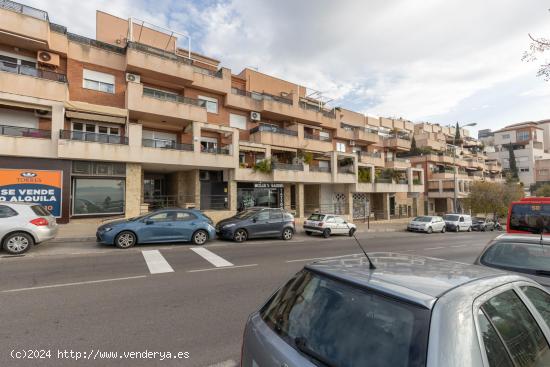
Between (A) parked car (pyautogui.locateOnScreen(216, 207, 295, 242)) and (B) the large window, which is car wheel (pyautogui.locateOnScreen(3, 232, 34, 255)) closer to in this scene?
(A) parked car (pyautogui.locateOnScreen(216, 207, 295, 242))

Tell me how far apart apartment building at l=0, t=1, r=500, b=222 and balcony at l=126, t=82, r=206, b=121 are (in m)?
0.07

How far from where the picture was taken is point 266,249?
1148 centimetres

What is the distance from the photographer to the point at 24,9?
49.8 ft

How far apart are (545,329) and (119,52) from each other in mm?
22721

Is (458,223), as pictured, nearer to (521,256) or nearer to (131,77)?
(521,256)

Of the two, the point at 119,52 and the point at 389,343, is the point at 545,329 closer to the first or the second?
the point at 389,343

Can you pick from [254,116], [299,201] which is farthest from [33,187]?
[299,201]

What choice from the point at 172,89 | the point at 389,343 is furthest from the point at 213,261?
the point at 172,89

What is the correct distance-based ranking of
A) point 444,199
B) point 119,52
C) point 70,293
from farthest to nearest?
1. point 444,199
2. point 119,52
3. point 70,293

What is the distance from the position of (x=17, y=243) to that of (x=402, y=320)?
11.4 meters

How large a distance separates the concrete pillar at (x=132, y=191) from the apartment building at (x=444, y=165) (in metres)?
36.2

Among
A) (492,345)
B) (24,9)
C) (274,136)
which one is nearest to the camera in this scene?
(492,345)

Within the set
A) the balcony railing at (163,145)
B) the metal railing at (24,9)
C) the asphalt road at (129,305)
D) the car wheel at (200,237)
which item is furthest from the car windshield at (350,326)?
the metal railing at (24,9)

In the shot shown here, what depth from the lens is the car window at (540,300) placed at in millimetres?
2076
